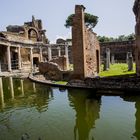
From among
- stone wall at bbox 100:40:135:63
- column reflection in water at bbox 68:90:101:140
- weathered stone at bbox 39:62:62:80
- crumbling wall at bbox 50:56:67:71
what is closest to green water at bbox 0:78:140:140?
column reflection in water at bbox 68:90:101:140

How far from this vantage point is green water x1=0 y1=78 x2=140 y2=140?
26.8 ft

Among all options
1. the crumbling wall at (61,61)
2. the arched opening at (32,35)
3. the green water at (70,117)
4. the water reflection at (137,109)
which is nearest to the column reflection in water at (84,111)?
the green water at (70,117)

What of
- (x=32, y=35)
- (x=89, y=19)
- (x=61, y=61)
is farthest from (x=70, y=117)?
(x=89, y=19)

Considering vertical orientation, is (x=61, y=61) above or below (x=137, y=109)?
above

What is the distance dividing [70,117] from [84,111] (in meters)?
1.16

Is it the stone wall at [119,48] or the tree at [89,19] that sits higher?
the tree at [89,19]

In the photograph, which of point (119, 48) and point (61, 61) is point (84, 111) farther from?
point (119, 48)

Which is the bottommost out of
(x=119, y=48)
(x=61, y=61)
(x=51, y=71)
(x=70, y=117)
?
(x=70, y=117)

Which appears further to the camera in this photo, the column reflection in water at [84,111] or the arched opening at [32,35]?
the arched opening at [32,35]

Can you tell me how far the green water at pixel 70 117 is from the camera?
26.8ft

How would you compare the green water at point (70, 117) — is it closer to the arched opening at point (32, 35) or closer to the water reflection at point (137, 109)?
the water reflection at point (137, 109)

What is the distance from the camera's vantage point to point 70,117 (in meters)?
10.4

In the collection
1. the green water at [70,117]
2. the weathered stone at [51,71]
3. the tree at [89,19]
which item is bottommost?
the green water at [70,117]

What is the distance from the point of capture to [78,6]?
766 inches
